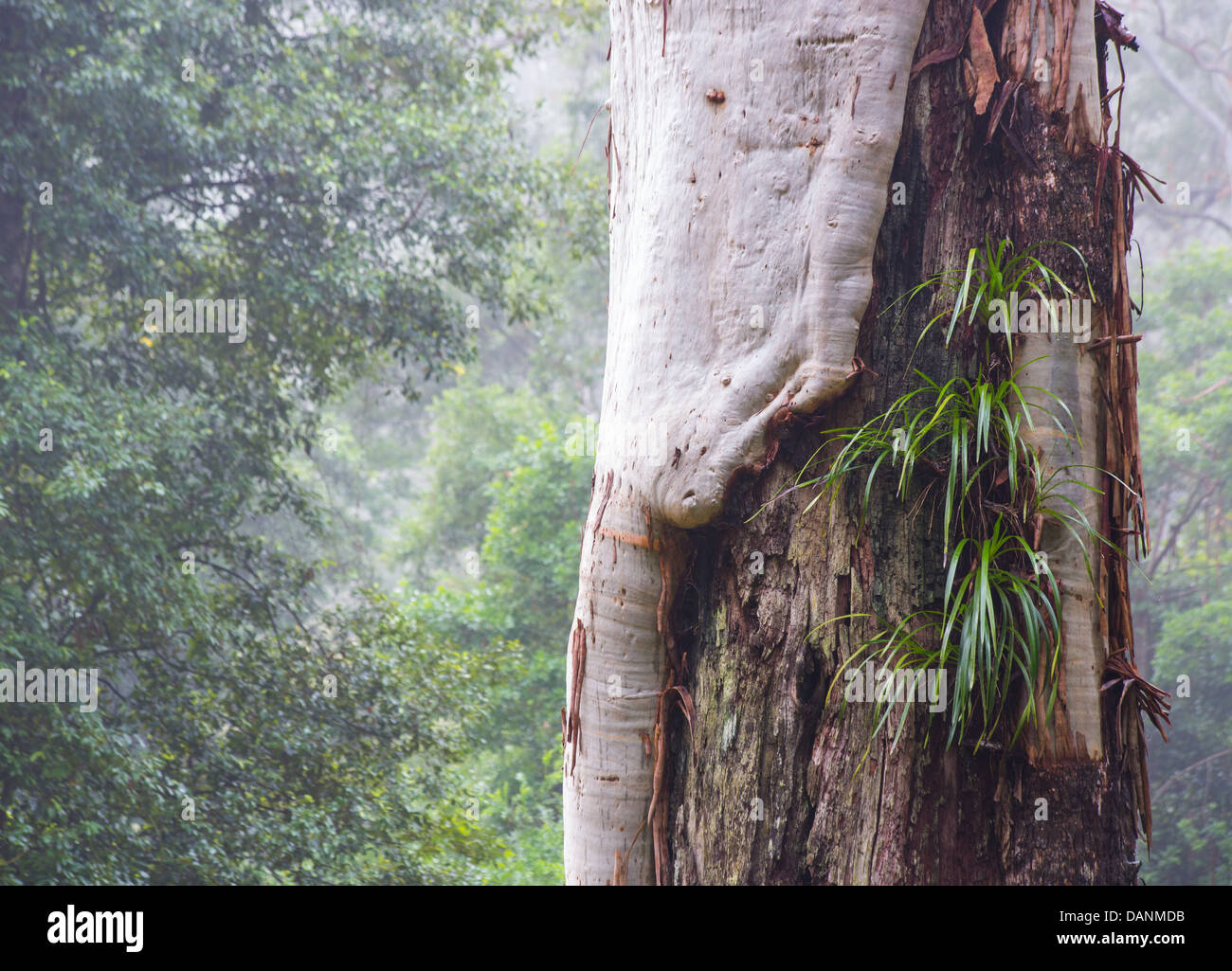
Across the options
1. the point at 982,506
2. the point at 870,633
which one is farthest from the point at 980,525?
the point at 870,633

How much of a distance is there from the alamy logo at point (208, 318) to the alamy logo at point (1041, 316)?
5351 mm

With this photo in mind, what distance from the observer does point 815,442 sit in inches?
62.9

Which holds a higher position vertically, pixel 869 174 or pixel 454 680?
pixel 869 174

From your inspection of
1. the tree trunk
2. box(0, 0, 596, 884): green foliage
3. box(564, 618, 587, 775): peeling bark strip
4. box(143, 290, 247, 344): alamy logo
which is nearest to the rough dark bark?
the tree trunk

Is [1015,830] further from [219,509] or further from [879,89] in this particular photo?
[219,509]

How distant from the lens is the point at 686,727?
1.69m

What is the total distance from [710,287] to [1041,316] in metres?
0.54

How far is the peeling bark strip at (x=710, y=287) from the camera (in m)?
1.58

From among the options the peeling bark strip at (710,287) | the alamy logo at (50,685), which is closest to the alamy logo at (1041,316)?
the peeling bark strip at (710,287)

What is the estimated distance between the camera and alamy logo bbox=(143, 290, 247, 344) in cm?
578
